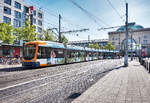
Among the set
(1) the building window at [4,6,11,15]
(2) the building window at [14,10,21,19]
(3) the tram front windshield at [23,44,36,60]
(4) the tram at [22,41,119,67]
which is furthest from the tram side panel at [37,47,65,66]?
(2) the building window at [14,10,21,19]

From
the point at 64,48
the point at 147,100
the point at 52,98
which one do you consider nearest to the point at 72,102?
the point at 52,98

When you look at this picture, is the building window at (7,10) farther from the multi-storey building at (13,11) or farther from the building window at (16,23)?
the building window at (16,23)

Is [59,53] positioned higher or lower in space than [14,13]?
lower

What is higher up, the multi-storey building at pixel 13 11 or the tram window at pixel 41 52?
the multi-storey building at pixel 13 11

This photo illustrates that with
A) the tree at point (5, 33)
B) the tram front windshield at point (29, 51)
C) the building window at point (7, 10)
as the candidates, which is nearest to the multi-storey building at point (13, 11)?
the building window at point (7, 10)

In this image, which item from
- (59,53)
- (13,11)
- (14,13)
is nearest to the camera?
(59,53)

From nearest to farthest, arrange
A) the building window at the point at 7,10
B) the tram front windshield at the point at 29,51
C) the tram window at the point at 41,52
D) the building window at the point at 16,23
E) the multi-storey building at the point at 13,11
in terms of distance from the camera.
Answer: the tram front windshield at the point at 29,51, the tram window at the point at 41,52, the multi-storey building at the point at 13,11, the building window at the point at 7,10, the building window at the point at 16,23

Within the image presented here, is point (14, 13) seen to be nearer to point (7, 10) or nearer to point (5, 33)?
point (7, 10)

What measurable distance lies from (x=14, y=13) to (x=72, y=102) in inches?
1519

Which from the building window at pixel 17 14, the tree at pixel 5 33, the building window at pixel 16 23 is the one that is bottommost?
the tree at pixel 5 33

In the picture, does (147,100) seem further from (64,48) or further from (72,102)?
(64,48)

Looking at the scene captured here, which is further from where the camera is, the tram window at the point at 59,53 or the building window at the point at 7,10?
the building window at the point at 7,10

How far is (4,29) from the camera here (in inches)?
1001

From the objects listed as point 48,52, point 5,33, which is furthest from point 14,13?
point 48,52
